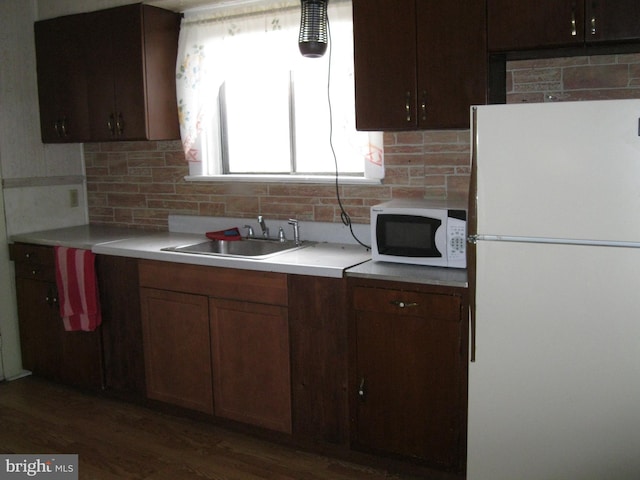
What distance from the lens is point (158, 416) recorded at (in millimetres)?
3580

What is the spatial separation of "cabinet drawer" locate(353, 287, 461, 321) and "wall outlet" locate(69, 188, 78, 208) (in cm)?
250

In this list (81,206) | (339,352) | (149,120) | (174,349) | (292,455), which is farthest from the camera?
(81,206)

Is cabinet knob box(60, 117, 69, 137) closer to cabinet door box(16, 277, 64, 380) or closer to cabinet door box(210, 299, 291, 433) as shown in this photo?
cabinet door box(16, 277, 64, 380)

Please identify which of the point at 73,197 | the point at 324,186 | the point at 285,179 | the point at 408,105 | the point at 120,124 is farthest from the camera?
the point at 73,197

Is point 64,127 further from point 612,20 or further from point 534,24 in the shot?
point 612,20

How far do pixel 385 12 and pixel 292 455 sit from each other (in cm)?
202

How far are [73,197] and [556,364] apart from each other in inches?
132

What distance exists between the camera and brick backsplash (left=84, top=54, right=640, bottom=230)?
286 cm

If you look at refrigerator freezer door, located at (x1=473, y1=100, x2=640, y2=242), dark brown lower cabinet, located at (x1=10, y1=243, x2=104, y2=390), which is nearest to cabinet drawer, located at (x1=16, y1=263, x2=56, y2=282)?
dark brown lower cabinet, located at (x1=10, y1=243, x2=104, y2=390)

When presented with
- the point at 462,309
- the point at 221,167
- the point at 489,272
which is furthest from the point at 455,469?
the point at 221,167

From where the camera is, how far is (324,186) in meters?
3.56

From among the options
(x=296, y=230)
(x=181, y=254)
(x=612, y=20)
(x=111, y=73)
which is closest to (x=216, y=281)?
(x=181, y=254)

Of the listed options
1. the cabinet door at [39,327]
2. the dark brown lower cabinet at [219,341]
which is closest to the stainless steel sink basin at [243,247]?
the dark brown lower cabinet at [219,341]

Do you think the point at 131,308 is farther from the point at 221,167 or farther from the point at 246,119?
the point at 246,119
